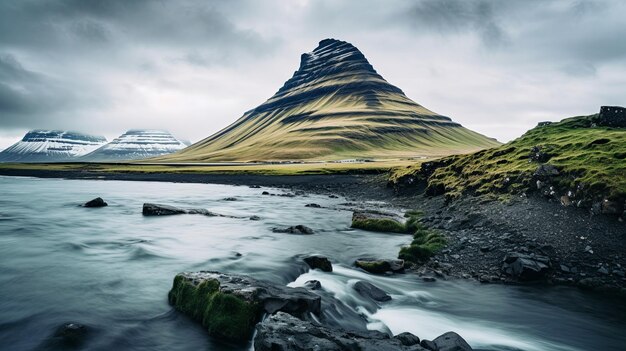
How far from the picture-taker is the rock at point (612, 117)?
41250 millimetres

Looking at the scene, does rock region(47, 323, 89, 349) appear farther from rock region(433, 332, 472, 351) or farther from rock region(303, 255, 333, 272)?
rock region(303, 255, 333, 272)

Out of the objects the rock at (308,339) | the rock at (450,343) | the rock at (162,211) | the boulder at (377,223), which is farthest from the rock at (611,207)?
the rock at (162,211)

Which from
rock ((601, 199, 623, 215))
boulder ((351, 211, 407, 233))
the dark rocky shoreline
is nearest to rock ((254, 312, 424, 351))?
the dark rocky shoreline

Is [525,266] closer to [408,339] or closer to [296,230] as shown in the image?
[408,339]

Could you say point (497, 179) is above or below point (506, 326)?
above

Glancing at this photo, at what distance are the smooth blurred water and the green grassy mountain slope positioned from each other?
9485 millimetres

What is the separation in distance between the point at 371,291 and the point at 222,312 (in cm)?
777

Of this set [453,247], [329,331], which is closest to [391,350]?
[329,331]

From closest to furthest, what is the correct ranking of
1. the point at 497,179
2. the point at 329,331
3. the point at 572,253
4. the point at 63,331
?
the point at 329,331 → the point at 63,331 → the point at 572,253 → the point at 497,179

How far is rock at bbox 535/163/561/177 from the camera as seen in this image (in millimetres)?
26630

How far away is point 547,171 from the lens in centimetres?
2720

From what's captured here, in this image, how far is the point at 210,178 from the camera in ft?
315

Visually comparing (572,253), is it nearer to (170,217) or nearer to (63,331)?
(63,331)

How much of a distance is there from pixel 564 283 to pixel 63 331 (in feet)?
69.5
